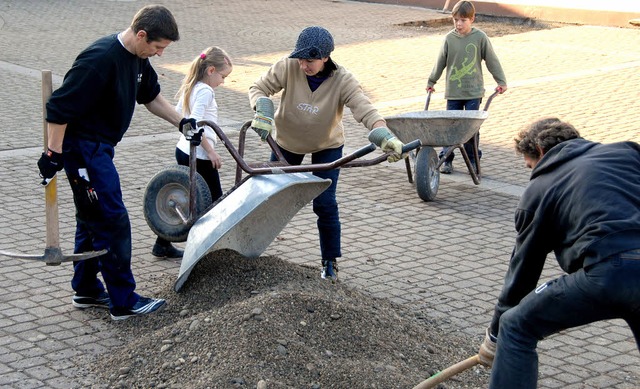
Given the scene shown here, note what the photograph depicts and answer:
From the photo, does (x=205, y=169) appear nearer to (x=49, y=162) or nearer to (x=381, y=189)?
(x=49, y=162)

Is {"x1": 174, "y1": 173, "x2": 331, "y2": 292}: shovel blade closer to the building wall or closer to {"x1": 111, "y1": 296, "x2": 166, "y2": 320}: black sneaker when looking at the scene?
{"x1": 111, "y1": 296, "x2": 166, "y2": 320}: black sneaker

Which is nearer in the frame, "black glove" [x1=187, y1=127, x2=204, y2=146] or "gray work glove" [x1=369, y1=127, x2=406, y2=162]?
"gray work glove" [x1=369, y1=127, x2=406, y2=162]

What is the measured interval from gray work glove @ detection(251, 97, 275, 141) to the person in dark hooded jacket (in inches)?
68.3

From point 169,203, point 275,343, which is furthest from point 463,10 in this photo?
point 275,343

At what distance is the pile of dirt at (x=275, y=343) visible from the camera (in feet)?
13.2

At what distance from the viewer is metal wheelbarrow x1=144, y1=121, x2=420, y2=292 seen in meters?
4.73

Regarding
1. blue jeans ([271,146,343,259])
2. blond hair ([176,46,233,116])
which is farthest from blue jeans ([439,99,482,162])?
blond hair ([176,46,233,116])

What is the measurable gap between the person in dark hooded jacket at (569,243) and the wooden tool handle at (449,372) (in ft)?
0.85

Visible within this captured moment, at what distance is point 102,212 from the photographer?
4.79 m

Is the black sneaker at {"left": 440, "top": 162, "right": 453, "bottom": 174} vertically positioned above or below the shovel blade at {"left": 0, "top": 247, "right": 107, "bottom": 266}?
below

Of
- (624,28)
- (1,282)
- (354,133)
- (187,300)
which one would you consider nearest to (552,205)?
(187,300)

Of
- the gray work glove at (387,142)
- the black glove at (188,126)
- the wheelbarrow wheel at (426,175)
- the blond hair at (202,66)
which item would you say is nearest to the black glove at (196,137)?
the black glove at (188,126)

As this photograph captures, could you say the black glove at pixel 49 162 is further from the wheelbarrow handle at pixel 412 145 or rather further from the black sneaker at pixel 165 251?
Answer: the wheelbarrow handle at pixel 412 145

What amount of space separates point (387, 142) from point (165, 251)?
6.57 ft
